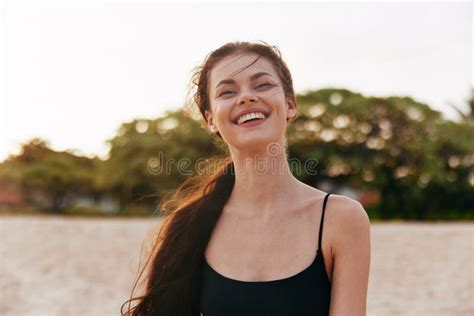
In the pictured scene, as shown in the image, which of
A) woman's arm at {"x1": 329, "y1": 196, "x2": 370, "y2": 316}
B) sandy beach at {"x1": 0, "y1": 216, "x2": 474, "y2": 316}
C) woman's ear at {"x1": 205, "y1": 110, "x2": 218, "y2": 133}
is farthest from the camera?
sandy beach at {"x1": 0, "y1": 216, "x2": 474, "y2": 316}

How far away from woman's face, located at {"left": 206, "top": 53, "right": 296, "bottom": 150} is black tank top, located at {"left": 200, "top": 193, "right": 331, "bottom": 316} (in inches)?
16.1

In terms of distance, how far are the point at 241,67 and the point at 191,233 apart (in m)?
0.72

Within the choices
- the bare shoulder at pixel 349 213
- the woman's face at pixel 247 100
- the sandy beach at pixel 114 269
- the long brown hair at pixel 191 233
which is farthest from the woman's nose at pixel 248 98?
the sandy beach at pixel 114 269

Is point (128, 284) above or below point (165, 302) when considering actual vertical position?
below

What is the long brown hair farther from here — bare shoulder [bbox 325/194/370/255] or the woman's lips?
bare shoulder [bbox 325/194/370/255]

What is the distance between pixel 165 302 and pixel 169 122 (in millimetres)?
26107

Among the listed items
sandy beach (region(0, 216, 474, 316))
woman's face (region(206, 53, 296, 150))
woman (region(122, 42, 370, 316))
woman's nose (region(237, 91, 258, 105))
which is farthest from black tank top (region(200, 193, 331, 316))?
sandy beach (region(0, 216, 474, 316))

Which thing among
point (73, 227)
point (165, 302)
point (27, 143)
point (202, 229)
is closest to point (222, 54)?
point (202, 229)

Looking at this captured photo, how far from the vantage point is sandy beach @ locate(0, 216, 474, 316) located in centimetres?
780

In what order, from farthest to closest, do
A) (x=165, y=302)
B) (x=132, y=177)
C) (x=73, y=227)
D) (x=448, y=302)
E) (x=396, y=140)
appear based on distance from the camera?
1. (x=132, y=177)
2. (x=396, y=140)
3. (x=73, y=227)
4. (x=448, y=302)
5. (x=165, y=302)

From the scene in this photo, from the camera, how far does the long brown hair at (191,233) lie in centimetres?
216

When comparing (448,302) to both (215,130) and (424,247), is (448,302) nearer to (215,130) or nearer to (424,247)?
(424,247)

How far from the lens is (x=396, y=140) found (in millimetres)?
25000

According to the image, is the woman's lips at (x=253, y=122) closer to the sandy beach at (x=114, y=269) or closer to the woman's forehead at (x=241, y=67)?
the woman's forehead at (x=241, y=67)
